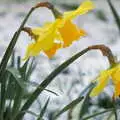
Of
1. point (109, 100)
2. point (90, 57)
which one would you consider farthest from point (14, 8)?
point (109, 100)

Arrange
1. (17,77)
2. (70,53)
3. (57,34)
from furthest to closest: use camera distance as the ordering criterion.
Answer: (70,53) → (17,77) → (57,34)

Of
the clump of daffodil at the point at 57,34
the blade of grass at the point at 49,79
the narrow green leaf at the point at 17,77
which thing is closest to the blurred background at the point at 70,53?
the blade of grass at the point at 49,79

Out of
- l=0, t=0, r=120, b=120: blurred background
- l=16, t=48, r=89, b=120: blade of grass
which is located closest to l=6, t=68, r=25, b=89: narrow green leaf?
l=16, t=48, r=89, b=120: blade of grass

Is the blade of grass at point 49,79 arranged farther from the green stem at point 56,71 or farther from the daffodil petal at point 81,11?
the daffodil petal at point 81,11

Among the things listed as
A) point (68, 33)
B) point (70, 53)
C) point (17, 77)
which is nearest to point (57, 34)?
point (68, 33)

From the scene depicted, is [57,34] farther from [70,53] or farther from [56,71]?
[70,53]

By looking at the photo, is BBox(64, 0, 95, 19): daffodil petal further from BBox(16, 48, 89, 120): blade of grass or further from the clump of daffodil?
BBox(16, 48, 89, 120): blade of grass

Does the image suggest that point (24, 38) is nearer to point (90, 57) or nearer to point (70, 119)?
point (90, 57)
